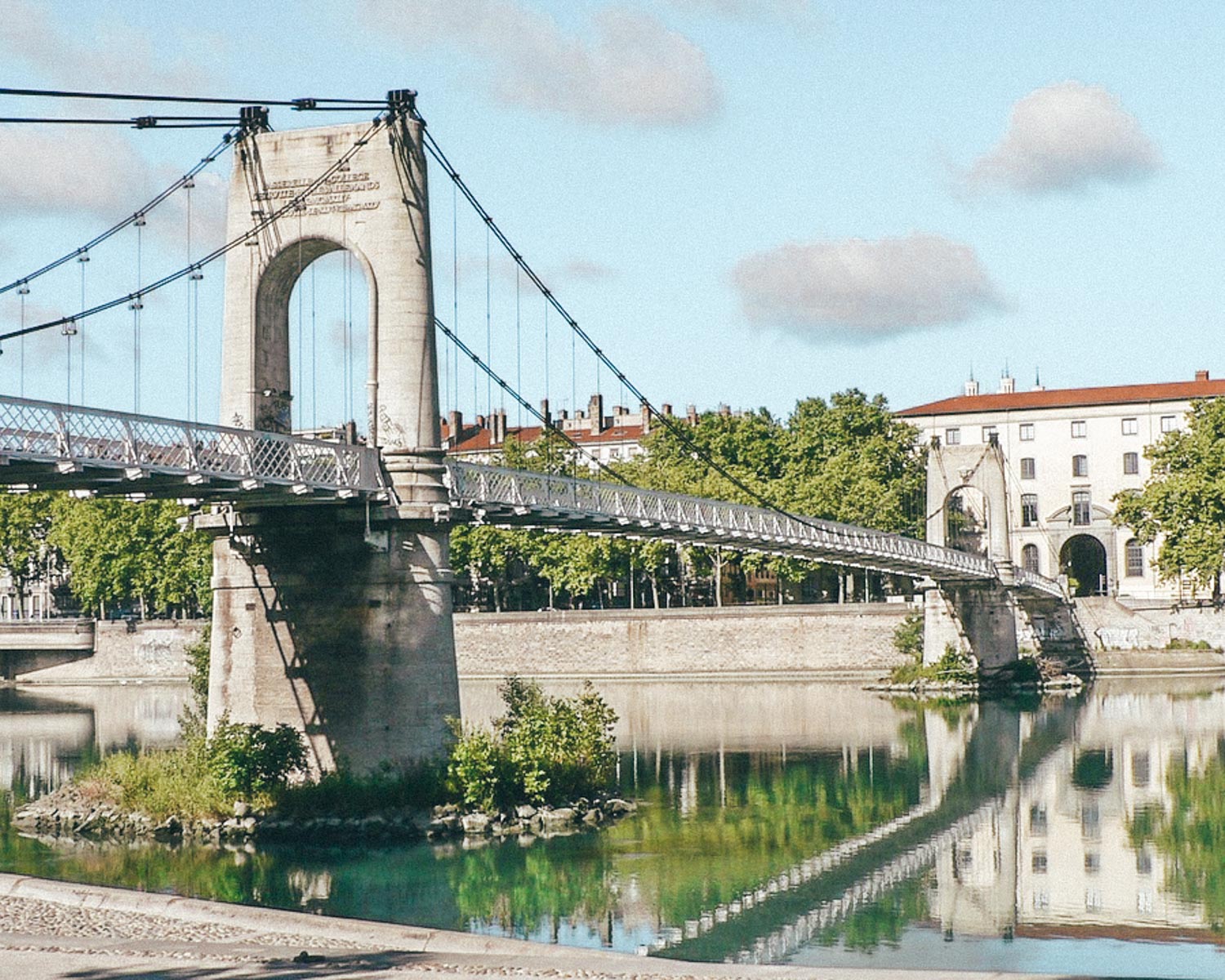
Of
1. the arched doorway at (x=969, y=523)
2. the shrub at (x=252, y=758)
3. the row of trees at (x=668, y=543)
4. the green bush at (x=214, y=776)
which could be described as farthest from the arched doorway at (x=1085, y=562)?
the green bush at (x=214, y=776)

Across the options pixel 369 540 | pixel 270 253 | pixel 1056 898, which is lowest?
pixel 1056 898

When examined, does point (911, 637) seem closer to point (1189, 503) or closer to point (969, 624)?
point (969, 624)

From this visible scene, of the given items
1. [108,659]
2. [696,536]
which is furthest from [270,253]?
[108,659]

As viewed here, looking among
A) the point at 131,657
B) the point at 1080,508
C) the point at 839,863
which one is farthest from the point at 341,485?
the point at 1080,508

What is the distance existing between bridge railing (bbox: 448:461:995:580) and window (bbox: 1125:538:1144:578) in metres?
22.8

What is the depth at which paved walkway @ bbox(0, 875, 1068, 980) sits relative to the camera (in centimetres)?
1747

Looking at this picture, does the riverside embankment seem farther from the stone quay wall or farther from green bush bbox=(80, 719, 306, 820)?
green bush bbox=(80, 719, 306, 820)

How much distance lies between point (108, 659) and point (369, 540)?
5944 centimetres

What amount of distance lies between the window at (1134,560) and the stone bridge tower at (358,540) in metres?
63.7

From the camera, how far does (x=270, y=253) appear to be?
112 feet

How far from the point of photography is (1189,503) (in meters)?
73.6

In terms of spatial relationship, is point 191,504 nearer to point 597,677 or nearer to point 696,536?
point 696,536

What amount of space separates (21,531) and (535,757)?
223ft

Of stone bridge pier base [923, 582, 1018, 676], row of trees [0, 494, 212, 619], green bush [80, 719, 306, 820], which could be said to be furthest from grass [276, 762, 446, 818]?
row of trees [0, 494, 212, 619]
